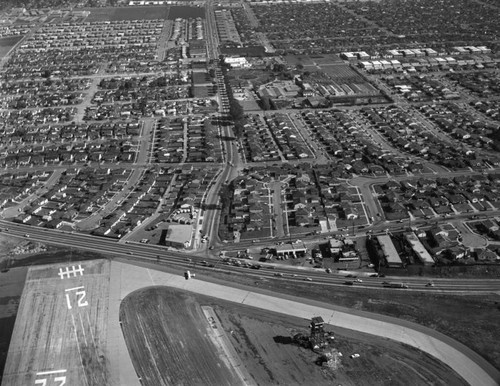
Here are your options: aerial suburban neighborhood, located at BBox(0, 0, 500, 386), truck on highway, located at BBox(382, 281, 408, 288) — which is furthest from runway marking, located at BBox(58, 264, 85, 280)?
truck on highway, located at BBox(382, 281, 408, 288)

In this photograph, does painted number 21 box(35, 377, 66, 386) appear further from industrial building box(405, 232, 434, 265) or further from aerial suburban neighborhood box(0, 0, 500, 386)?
industrial building box(405, 232, 434, 265)

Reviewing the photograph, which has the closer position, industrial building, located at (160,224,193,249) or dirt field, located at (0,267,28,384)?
dirt field, located at (0,267,28,384)

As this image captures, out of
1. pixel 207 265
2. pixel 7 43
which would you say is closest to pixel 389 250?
pixel 207 265

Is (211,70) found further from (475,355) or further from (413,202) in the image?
(475,355)

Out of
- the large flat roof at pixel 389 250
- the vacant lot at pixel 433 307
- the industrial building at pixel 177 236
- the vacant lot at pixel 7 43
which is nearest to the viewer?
the vacant lot at pixel 433 307

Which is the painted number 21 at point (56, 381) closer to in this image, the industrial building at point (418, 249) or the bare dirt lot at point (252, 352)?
the bare dirt lot at point (252, 352)

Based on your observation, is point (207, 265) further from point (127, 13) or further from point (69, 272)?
point (127, 13)

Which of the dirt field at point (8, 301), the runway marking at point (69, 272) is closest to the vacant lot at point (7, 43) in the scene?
the dirt field at point (8, 301)
